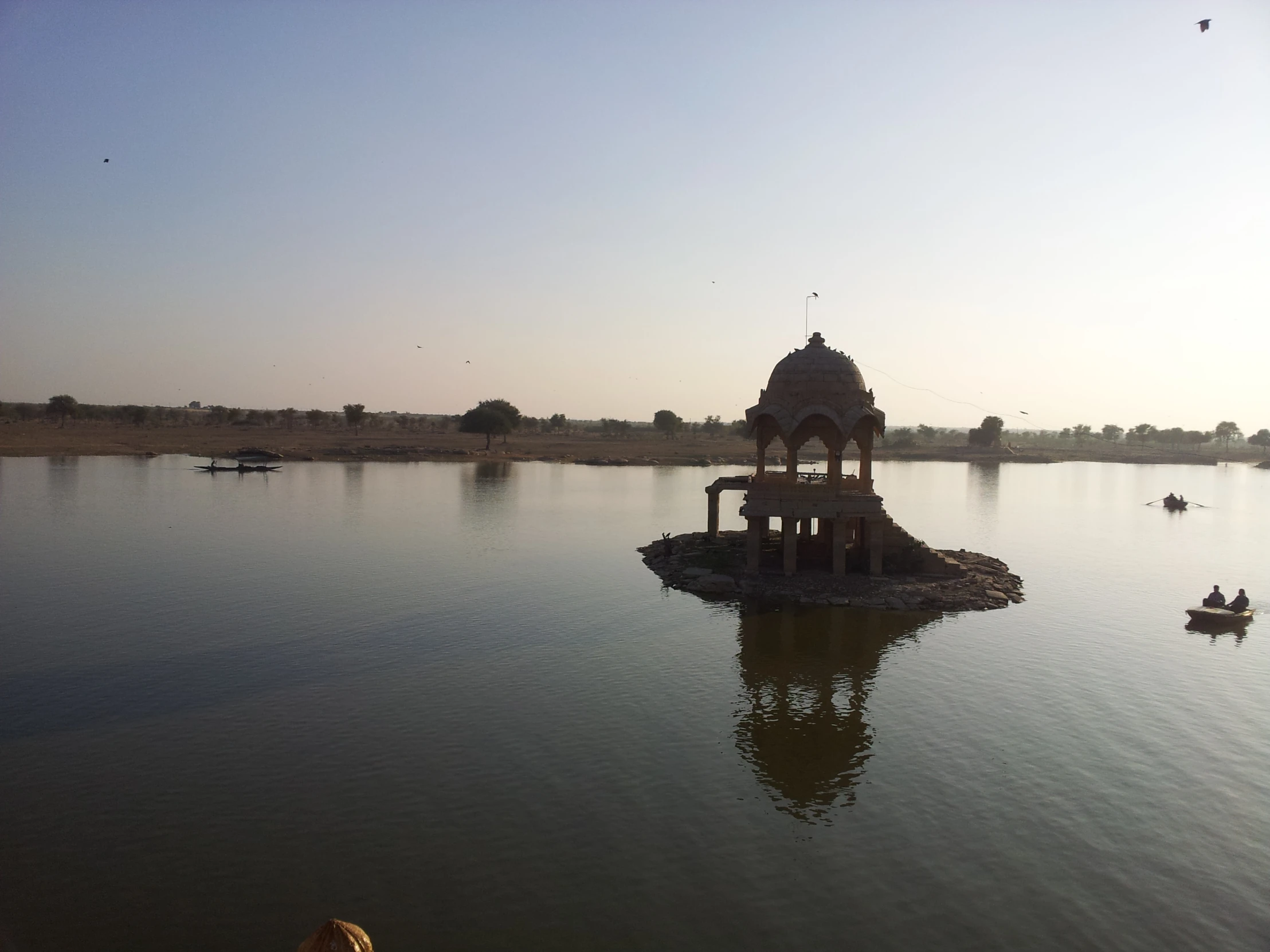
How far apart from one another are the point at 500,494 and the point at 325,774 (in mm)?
48191

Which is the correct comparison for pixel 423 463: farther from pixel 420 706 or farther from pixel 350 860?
pixel 350 860

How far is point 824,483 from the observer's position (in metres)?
32.0

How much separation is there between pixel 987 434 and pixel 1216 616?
373 feet

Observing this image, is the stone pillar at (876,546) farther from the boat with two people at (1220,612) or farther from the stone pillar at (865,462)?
the boat with two people at (1220,612)

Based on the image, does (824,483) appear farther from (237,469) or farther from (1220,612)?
(237,469)

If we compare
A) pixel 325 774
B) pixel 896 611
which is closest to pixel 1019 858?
pixel 325 774

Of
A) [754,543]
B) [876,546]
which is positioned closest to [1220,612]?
[876,546]

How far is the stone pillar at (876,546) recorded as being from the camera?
3041 cm

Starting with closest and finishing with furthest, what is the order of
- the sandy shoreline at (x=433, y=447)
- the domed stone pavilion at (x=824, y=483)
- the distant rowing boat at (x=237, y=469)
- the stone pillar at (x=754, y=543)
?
1. the domed stone pavilion at (x=824, y=483)
2. the stone pillar at (x=754, y=543)
3. the distant rowing boat at (x=237, y=469)
4. the sandy shoreline at (x=433, y=447)

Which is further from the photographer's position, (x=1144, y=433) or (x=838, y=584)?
(x=1144, y=433)

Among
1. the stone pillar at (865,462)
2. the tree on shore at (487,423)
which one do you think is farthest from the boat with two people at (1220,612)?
the tree on shore at (487,423)

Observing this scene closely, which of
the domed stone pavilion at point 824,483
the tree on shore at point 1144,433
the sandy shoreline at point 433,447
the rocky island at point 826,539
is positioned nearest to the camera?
the rocky island at point 826,539

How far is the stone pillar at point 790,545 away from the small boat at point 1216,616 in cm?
1259

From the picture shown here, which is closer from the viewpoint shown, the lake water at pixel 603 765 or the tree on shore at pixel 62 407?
the lake water at pixel 603 765
